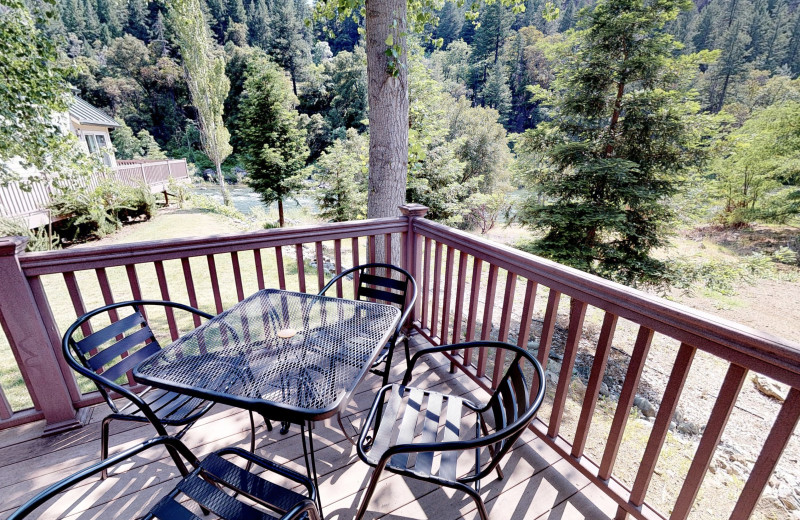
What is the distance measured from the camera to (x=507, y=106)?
87.5 feet

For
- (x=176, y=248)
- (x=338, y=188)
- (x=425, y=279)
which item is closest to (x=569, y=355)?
(x=425, y=279)

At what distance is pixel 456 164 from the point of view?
980cm

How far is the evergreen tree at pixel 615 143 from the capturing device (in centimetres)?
543

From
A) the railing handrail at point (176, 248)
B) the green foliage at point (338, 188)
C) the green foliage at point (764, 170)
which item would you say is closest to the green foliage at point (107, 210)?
the green foliage at point (338, 188)

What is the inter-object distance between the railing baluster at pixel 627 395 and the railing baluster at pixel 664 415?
0.09m

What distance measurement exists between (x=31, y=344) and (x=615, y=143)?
740 cm

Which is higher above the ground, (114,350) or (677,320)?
(677,320)

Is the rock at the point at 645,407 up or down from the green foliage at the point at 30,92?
down

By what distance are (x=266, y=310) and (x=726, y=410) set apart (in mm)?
1816

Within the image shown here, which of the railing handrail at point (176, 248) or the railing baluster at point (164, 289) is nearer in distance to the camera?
the railing handrail at point (176, 248)

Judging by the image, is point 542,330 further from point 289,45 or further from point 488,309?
point 289,45

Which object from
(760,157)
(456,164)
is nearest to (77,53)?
(456,164)

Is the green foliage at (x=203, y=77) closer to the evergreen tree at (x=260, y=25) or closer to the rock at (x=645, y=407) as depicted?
the rock at (x=645, y=407)

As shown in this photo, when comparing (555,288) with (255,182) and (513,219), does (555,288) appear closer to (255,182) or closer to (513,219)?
(513,219)
